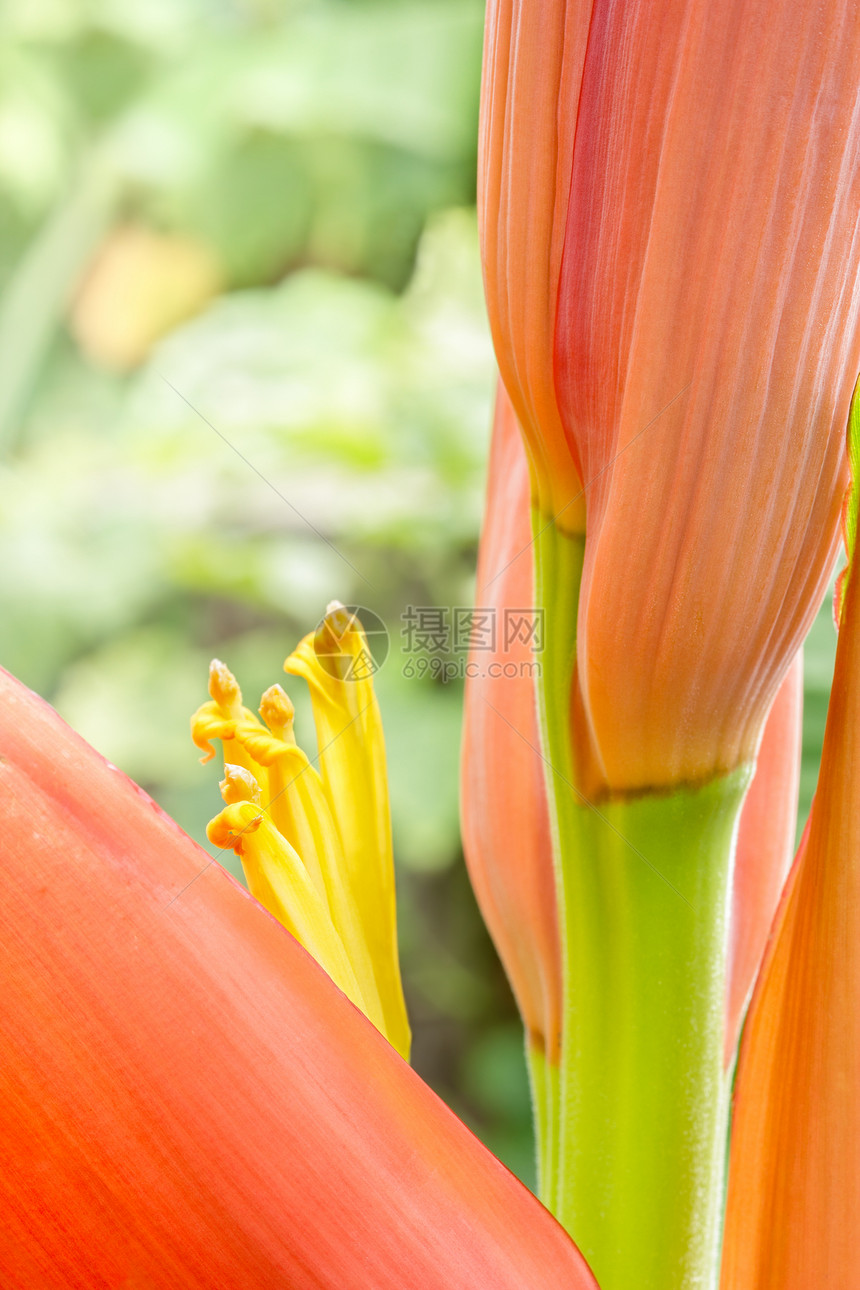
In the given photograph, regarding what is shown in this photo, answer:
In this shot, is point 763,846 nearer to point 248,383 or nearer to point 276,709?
point 276,709

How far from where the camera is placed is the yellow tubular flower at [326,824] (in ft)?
0.60

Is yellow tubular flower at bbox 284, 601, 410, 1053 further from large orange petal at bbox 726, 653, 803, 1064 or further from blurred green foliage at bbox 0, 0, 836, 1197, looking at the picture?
blurred green foliage at bbox 0, 0, 836, 1197

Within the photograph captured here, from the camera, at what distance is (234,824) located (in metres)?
0.17

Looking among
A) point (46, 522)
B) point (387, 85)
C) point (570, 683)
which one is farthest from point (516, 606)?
point (387, 85)

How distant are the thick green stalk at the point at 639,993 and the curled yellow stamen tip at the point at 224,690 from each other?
0.06 metres

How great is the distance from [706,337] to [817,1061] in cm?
10

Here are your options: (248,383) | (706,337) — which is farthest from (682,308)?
(248,383)

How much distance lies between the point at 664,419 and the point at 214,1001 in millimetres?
100

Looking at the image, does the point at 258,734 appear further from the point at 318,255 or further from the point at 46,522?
the point at 318,255

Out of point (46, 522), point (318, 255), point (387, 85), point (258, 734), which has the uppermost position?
point (387, 85)

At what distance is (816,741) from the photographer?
0.29 metres

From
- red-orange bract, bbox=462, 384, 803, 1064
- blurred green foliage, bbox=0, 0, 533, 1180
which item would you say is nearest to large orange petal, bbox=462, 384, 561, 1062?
red-orange bract, bbox=462, 384, 803, 1064

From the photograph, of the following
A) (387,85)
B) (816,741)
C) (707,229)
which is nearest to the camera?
(707,229)

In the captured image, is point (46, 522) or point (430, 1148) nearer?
point (430, 1148)
